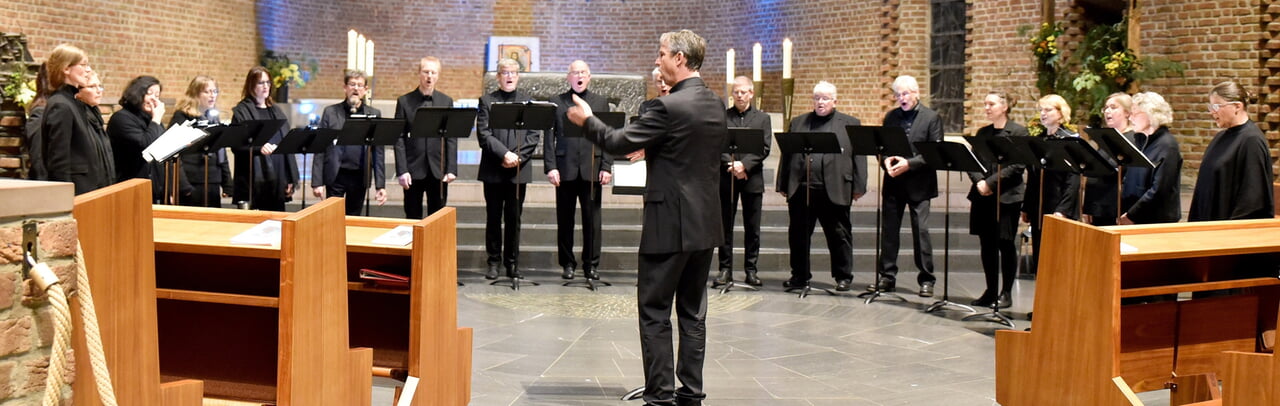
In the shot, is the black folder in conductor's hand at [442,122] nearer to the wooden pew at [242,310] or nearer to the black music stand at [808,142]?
the black music stand at [808,142]

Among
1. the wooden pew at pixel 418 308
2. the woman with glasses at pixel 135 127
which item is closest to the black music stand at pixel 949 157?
the wooden pew at pixel 418 308

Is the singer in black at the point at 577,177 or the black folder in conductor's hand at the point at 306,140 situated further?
the singer in black at the point at 577,177

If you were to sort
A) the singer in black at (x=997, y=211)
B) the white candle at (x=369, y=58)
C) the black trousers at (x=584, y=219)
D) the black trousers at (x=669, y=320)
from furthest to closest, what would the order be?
the white candle at (x=369, y=58)
the black trousers at (x=584, y=219)
the singer in black at (x=997, y=211)
the black trousers at (x=669, y=320)

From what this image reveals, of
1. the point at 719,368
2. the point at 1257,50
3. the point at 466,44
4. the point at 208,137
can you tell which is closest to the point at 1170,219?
the point at 719,368

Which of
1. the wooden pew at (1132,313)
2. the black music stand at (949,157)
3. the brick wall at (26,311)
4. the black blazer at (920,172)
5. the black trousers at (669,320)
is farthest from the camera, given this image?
the black blazer at (920,172)

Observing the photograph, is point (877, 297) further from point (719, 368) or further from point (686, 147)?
point (686, 147)

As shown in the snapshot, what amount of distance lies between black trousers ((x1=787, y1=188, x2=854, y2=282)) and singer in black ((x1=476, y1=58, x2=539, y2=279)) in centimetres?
180

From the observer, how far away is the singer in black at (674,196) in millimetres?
4129

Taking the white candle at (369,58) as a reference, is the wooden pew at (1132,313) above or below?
below

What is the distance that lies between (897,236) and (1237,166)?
8.01 feet

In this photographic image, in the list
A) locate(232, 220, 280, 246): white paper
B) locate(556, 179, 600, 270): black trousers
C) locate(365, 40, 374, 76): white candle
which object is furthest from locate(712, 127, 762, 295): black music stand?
locate(232, 220, 280, 246): white paper

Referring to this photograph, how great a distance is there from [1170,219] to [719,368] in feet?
8.56

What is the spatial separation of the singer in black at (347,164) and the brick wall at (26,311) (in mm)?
5345

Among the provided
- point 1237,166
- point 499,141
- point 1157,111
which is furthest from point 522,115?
point 1237,166
